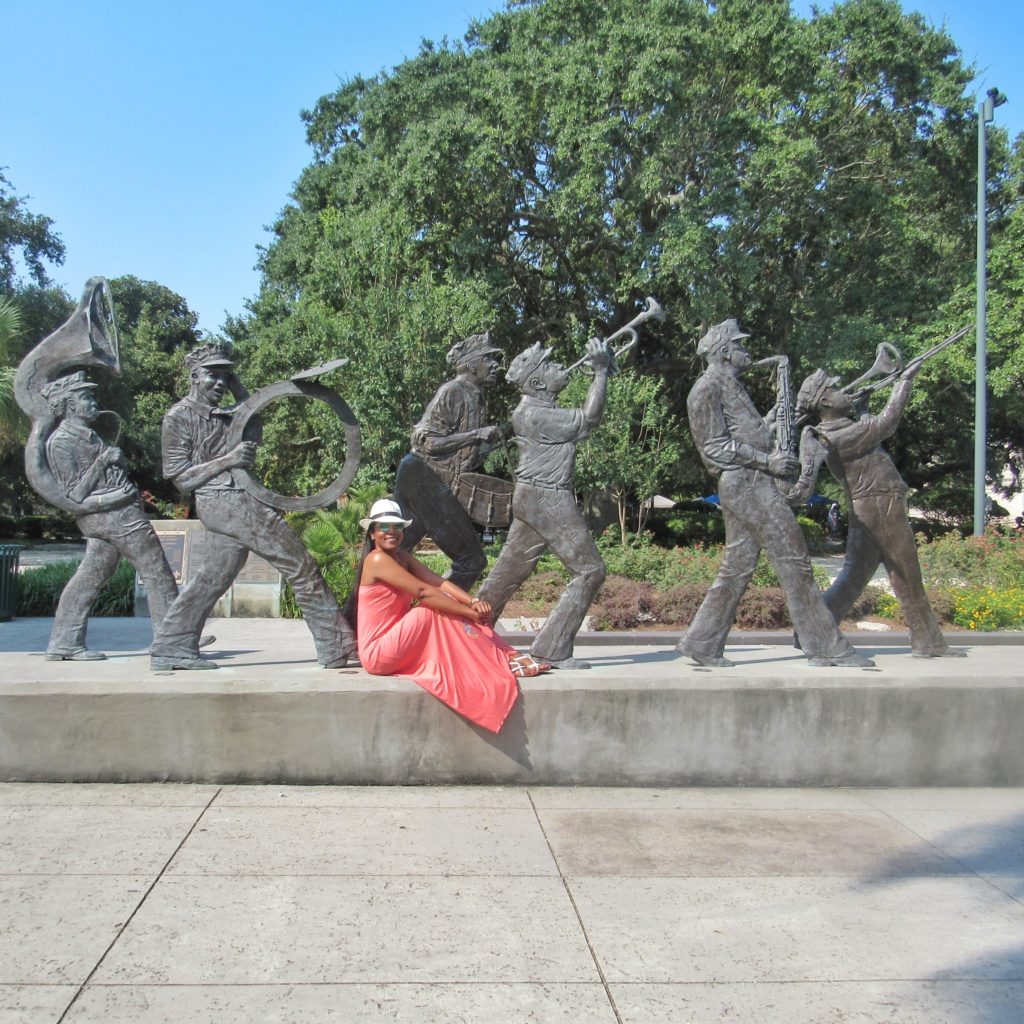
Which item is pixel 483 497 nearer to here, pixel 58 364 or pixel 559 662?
pixel 559 662

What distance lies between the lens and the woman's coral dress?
5.52 m

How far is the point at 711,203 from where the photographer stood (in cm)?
1930

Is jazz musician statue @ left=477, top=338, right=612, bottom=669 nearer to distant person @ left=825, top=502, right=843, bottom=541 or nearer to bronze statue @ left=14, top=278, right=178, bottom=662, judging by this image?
bronze statue @ left=14, top=278, right=178, bottom=662

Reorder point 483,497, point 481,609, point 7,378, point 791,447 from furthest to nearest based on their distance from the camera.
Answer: point 7,378
point 483,497
point 791,447
point 481,609

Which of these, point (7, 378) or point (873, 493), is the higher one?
point (7, 378)

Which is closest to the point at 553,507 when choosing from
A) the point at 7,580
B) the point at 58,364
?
the point at 58,364

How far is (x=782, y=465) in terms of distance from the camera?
6.23 meters

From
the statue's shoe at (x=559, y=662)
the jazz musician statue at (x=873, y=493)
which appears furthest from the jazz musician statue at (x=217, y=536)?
the jazz musician statue at (x=873, y=493)

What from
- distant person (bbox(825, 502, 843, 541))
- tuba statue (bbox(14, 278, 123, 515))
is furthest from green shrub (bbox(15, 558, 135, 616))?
distant person (bbox(825, 502, 843, 541))

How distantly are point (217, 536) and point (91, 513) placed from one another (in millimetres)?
899

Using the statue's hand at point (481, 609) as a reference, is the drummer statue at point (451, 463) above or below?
above

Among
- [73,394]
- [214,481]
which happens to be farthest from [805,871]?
[73,394]

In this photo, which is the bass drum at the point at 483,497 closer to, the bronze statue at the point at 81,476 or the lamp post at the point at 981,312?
the bronze statue at the point at 81,476

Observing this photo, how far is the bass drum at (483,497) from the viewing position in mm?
7207
